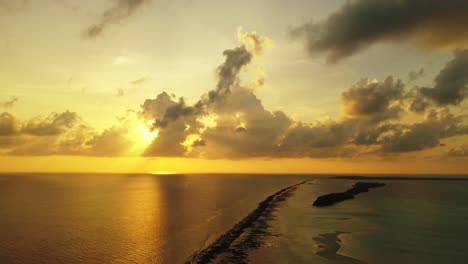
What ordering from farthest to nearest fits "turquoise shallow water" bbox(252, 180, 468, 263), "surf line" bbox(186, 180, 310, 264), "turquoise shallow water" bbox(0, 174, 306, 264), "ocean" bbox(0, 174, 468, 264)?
"turquoise shallow water" bbox(0, 174, 306, 264)
"ocean" bbox(0, 174, 468, 264)
"turquoise shallow water" bbox(252, 180, 468, 263)
"surf line" bbox(186, 180, 310, 264)

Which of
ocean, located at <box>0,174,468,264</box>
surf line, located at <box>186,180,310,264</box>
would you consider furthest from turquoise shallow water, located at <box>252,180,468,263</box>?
surf line, located at <box>186,180,310,264</box>

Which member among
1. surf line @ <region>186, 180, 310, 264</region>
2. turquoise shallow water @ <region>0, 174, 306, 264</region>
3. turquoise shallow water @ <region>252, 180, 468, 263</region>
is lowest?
turquoise shallow water @ <region>0, 174, 306, 264</region>

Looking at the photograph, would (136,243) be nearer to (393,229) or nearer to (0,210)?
(393,229)

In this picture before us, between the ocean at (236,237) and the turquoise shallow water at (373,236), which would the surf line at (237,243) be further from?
the turquoise shallow water at (373,236)

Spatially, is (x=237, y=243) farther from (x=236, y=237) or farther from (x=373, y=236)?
(x=373, y=236)

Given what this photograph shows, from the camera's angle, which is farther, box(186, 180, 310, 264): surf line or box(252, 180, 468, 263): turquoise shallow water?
box(252, 180, 468, 263): turquoise shallow water

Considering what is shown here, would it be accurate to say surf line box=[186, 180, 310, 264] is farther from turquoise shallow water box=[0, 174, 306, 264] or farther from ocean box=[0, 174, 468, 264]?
turquoise shallow water box=[0, 174, 306, 264]

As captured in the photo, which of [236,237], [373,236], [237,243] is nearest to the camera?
[237,243]

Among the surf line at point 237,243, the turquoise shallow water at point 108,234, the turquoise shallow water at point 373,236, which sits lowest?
the turquoise shallow water at point 108,234

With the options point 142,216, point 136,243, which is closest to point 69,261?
point 136,243

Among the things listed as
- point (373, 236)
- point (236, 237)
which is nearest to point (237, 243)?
point (236, 237)

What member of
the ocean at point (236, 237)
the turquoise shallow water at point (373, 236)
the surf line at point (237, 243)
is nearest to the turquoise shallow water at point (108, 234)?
the ocean at point (236, 237)
